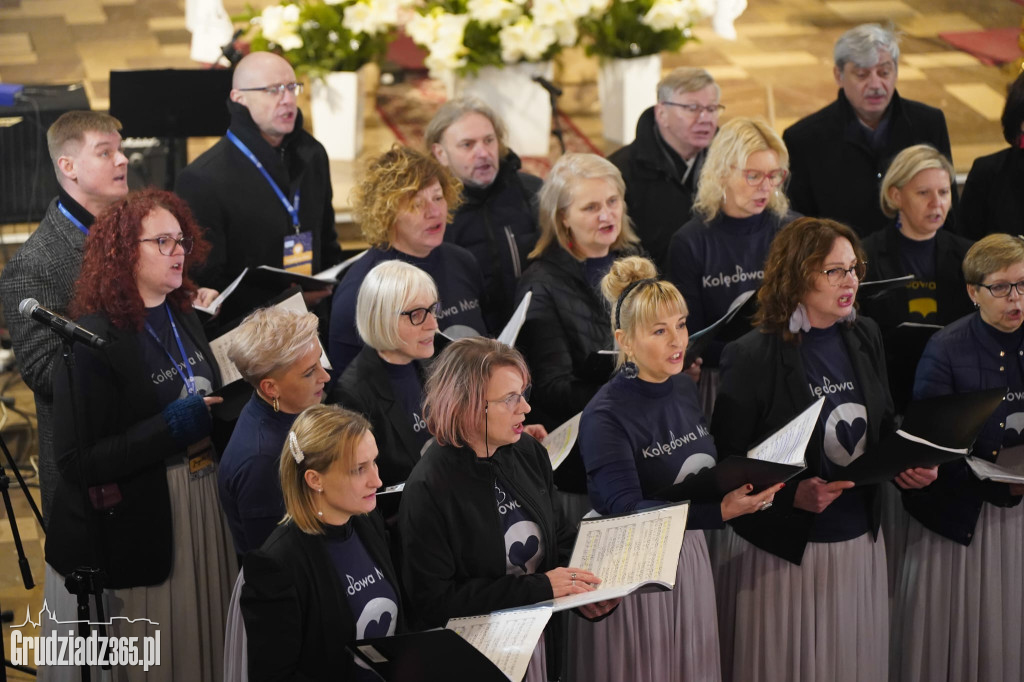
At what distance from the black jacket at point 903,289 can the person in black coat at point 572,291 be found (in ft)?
2.56

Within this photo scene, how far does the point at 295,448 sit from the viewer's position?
246 centimetres

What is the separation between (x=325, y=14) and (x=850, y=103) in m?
2.41

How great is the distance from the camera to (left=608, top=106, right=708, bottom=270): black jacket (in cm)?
427

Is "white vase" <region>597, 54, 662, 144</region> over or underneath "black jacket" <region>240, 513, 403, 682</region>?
over

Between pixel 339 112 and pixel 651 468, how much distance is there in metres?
3.49

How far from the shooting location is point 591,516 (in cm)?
282

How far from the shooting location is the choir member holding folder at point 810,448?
3.18 meters

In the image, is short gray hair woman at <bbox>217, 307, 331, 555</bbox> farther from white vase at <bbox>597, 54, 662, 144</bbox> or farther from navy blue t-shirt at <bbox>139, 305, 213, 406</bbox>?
white vase at <bbox>597, 54, 662, 144</bbox>

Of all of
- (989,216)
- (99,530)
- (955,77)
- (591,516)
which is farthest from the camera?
(955,77)

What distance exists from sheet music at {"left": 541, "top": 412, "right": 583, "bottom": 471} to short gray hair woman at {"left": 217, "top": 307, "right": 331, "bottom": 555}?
0.64 m

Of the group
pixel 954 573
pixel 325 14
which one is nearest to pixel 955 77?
pixel 325 14

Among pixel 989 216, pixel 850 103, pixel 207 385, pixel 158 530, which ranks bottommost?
pixel 158 530

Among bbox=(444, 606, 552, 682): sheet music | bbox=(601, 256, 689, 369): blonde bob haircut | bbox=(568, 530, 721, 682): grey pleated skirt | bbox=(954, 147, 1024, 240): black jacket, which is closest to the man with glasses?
bbox=(954, 147, 1024, 240): black jacket

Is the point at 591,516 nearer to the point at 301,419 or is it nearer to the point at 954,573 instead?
the point at 301,419
